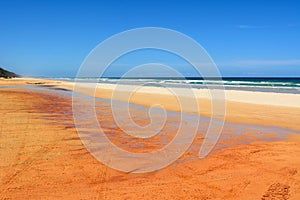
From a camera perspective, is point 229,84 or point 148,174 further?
point 229,84

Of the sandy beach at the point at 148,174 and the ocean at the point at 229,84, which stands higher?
the ocean at the point at 229,84

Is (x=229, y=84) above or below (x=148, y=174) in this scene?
above

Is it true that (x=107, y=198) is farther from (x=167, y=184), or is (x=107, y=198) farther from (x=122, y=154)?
(x=122, y=154)

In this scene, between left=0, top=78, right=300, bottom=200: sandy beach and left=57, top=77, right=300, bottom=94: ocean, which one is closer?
left=0, top=78, right=300, bottom=200: sandy beach

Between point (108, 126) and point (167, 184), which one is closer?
point (167, 184)

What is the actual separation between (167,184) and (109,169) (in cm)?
132

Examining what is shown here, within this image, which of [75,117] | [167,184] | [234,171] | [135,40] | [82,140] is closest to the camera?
[167,184]

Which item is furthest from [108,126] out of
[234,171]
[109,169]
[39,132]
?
[234,171]

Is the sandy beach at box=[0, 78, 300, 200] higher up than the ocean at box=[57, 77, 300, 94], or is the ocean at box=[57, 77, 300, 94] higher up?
the ocean at box=[57, 77, 300, 94]

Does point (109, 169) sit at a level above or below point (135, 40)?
below

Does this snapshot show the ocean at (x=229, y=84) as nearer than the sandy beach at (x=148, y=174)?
No

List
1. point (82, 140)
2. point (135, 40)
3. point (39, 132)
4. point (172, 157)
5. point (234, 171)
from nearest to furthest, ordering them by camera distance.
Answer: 1. point (234, 171)
2. point (172, 157)
3. point (82, 140)
4. point (39, 132)
5. point (135, 40)

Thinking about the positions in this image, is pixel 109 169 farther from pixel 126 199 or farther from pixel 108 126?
pixel 108 126

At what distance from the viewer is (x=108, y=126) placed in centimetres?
1107
